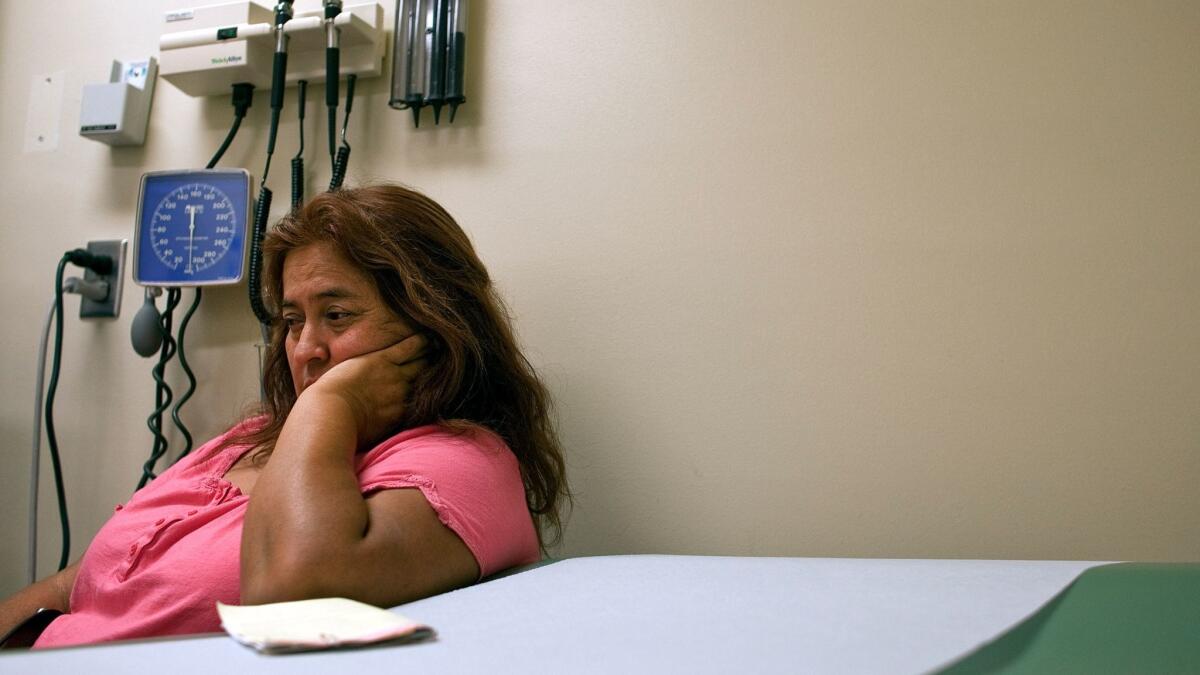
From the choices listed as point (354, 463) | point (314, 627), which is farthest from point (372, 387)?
point (314, 627)

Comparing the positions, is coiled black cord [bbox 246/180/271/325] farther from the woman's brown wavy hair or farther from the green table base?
the green table base

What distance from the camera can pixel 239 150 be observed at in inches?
60.6

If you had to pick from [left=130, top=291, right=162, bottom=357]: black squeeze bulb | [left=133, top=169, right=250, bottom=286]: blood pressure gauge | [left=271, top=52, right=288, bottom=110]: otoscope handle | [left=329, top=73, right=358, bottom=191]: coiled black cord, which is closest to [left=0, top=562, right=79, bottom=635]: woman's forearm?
[left=130, top=291, right=162, bottom=357]: black squeeze bulb

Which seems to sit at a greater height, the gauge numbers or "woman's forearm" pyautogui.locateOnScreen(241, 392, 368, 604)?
the gauge numbers

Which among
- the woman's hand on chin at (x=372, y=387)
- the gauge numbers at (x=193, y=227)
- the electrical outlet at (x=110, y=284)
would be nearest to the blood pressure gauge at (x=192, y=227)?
the gauge numbers at (x=193, y=227)

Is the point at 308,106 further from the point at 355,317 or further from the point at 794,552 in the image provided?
the point at 794,552

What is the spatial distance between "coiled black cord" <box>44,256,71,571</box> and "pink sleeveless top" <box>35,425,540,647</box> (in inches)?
18.8

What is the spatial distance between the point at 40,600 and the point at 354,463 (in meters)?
0.63

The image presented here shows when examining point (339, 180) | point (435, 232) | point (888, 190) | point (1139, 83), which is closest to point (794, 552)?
point (888, 190)

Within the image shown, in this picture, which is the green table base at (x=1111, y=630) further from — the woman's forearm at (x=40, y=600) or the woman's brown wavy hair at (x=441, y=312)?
the woman's forearm at (x=40, y=600)

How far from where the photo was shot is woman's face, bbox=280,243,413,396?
1101 mm

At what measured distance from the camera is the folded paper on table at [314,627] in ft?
1.69

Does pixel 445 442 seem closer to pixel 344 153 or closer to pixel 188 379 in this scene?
pixel 344 153

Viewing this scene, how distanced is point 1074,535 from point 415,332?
912 millimetres
